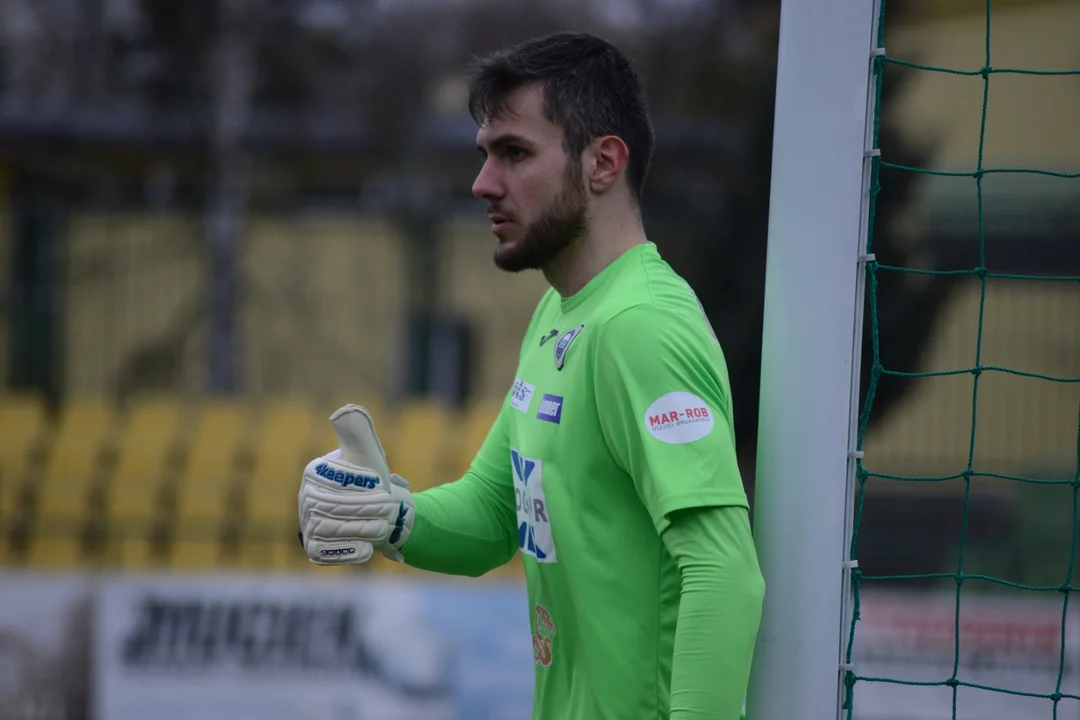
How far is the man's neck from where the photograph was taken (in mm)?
1963

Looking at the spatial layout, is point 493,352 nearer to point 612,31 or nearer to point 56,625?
point 612,31

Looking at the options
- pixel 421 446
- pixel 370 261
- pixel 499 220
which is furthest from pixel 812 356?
pixel 370 261

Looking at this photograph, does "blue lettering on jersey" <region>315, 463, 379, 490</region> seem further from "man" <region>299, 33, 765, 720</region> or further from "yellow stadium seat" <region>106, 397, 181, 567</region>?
"yellow stadium seat" <region>106, 397, 181, 567</region>

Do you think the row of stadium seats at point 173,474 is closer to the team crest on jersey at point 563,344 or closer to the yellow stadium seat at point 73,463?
the yellow stadium seat at point 73,463

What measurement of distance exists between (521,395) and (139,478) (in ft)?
20.1

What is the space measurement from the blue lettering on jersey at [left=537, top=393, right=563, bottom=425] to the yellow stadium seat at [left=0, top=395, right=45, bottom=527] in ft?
20.7

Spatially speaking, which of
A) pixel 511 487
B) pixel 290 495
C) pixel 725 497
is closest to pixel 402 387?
pixel 290 495

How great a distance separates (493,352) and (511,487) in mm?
8661

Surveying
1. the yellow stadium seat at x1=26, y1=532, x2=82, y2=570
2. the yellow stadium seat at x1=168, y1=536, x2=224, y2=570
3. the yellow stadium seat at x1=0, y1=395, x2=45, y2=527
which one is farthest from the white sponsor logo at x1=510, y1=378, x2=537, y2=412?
the yellow stadium seat at x1=0, y1=395, x2=45, y2=527

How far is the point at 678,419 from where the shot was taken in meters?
1.67

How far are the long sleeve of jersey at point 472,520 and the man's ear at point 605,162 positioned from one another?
1.83 ft

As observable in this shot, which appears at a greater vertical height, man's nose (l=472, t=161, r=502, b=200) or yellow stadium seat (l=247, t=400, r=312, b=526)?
man's nose (l=472, t=161, r=502, b=200)

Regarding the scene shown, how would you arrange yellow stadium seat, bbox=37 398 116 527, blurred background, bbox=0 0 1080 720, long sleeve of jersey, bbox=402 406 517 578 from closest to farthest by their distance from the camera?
long sleeve of jersey, bbox=402 406 517 578, yellow stadium seat, bbox=37 398 116 527, blurred background, bbox=0 0 1080 720

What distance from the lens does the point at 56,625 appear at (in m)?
6.05
